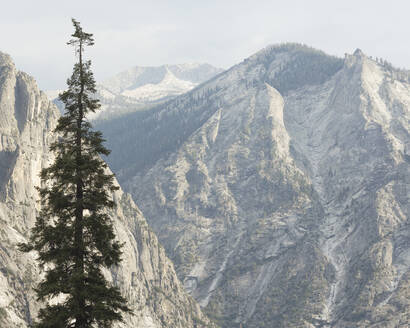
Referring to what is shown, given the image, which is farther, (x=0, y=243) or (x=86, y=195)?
(x=0, y=243)

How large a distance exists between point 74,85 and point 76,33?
3287mm

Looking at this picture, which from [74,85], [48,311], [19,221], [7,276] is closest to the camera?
[48,311]

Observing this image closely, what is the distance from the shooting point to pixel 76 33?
35.8 m

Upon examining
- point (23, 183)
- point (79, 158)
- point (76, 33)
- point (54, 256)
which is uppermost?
point (23, 183)

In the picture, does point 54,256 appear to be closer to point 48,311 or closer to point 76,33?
point 48,311

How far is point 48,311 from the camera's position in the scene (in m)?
32.6

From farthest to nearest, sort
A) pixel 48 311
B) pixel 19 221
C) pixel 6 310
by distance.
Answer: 1. pixel 19 221
2. pixel 6 310
3. pixel 48 311

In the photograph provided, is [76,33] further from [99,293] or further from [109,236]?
[99,293]

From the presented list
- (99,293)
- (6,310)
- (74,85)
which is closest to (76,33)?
(74,85)

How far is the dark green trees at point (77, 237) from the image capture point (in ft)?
106

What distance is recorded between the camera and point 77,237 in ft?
110

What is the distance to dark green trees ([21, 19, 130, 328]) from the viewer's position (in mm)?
32312

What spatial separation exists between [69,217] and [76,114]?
249 inches

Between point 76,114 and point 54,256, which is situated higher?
point 76,114
